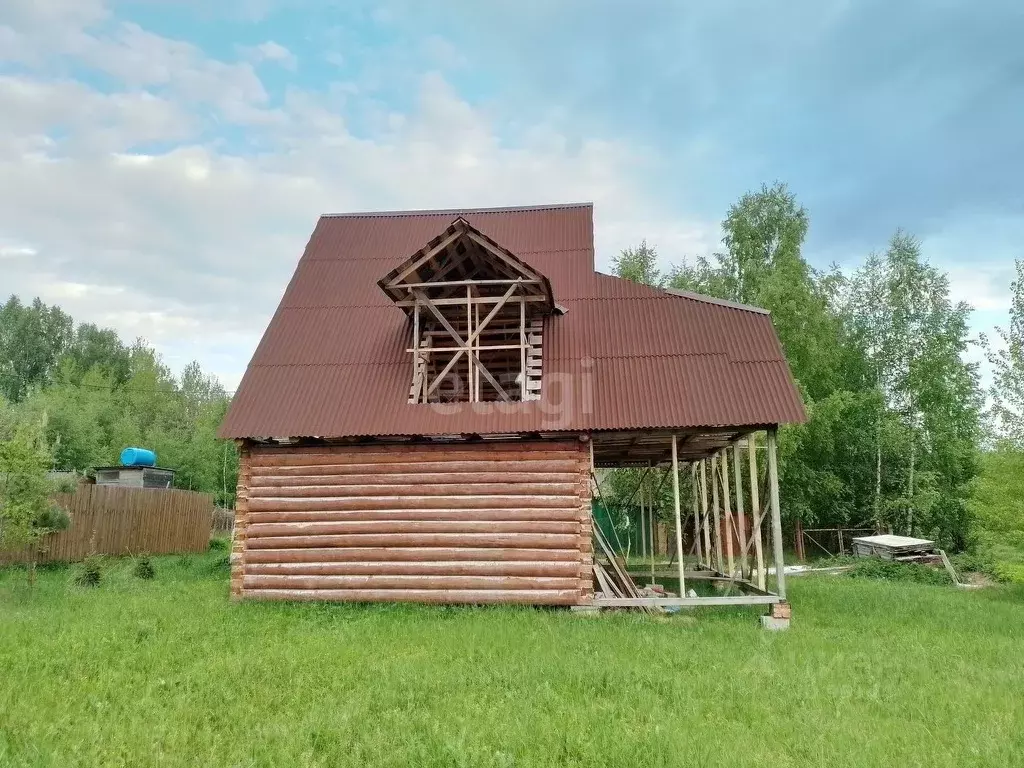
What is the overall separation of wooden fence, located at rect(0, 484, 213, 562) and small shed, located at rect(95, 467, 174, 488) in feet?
5.50

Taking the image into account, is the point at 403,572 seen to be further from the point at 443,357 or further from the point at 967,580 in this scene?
the point at 967,580

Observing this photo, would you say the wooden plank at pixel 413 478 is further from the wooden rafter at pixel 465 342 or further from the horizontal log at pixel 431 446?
the wooden rafter at pixel 465 342

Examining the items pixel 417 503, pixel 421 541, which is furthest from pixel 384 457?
pixel 421 541

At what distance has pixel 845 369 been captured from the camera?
32.4 metres

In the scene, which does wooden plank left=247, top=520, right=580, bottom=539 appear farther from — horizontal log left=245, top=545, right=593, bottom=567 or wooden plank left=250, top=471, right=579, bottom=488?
wooden plank left=250, top=471, right=579, bottom=488

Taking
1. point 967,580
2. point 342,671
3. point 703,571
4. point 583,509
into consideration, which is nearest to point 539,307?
point 583,509

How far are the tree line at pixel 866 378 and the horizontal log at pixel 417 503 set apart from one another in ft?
52.6

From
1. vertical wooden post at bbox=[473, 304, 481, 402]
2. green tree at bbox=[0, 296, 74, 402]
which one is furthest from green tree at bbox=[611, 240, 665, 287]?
green tree at bbox=[0, 296, 74, 402]

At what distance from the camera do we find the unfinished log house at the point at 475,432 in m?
13.5

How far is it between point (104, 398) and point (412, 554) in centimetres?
→ 4557

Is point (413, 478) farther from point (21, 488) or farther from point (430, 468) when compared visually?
point (21, 488)

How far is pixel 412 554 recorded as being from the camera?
13.8 m

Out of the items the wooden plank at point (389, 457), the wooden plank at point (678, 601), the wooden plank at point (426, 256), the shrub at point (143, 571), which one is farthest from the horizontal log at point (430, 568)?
the wooden plank at point (426, 256)

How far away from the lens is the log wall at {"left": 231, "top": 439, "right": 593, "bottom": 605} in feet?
44.4
